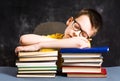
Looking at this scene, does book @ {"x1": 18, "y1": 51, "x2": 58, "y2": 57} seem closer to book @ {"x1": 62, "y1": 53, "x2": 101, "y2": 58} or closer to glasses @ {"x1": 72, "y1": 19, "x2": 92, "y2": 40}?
book @ {"x1": 62, "y1": 53, "x2": 101, "y2": 58}

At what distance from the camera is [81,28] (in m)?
1.19

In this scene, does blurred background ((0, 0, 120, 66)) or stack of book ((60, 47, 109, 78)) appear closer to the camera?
stack of book ((60, 47, 109, 78))

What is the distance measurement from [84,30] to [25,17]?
3.48 ft

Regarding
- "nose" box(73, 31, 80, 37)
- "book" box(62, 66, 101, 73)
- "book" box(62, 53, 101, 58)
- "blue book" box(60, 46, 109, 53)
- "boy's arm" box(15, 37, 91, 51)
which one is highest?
"nose" box(73, 31, 80, 37)

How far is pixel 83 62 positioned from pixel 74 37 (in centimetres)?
12

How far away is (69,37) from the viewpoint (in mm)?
1201

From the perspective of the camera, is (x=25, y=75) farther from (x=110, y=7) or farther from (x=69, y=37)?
(x=110, y=7)

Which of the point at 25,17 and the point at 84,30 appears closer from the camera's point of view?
the point at 84,30

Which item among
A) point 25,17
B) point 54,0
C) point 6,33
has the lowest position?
point 6,33

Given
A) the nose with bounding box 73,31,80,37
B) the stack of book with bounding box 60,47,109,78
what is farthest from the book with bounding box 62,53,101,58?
the nose with bounding box 73,31,80,37

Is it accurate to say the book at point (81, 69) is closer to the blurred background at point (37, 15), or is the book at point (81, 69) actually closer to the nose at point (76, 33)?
the nose at point (76, 33)

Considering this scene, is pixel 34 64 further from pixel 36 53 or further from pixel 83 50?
pixel 83 50

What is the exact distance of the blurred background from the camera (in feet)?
7.06

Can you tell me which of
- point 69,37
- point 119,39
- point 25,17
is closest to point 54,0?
point 25,17
